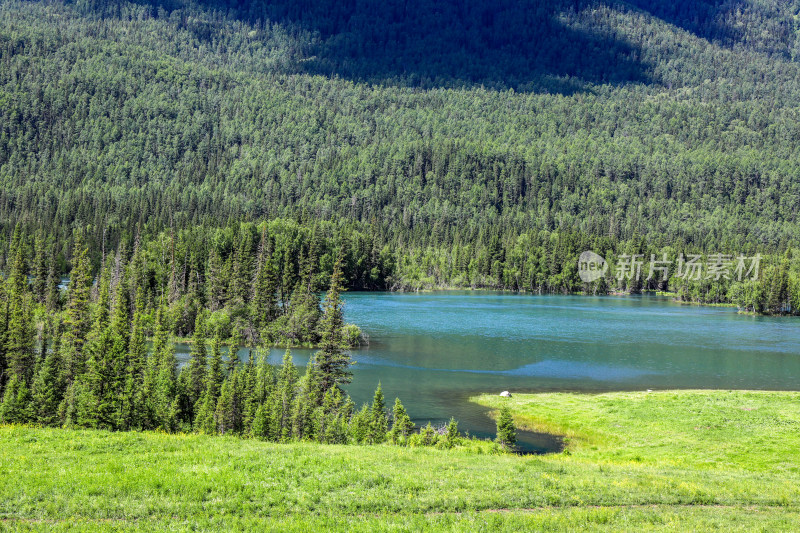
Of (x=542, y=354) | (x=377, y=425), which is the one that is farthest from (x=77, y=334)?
(x=542, y=354)

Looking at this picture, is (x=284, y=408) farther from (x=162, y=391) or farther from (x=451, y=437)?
(x=162, y=391)

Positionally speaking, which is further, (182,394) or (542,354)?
(542,354)

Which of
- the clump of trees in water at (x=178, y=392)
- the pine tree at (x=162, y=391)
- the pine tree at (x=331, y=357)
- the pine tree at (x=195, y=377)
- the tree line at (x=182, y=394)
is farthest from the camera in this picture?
the pine tree at (x=331, y=357)

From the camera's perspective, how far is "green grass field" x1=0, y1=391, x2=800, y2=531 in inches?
723

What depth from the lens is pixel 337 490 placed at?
21.4 metres

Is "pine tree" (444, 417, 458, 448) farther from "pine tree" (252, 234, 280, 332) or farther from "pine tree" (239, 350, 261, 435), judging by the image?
"pine tree" (252, 234, 280, 332)

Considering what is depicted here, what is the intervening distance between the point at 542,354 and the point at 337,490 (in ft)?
247

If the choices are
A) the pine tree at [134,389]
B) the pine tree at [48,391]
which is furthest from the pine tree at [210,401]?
the pine tree at [48,391]

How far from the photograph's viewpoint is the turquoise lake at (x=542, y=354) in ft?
224

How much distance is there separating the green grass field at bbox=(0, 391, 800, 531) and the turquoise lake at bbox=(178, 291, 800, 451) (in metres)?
23.5

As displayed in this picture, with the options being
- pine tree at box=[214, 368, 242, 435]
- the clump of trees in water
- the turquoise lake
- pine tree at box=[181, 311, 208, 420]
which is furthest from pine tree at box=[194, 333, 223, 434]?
the turquoise lake

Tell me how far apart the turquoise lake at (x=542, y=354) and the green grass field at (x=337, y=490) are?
2353 centimetres

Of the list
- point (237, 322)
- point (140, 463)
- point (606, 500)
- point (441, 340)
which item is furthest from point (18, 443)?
point (441, 340)

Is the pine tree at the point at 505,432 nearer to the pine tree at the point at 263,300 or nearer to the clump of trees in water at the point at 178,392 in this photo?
the clump of trees in water at the point at 178,392
